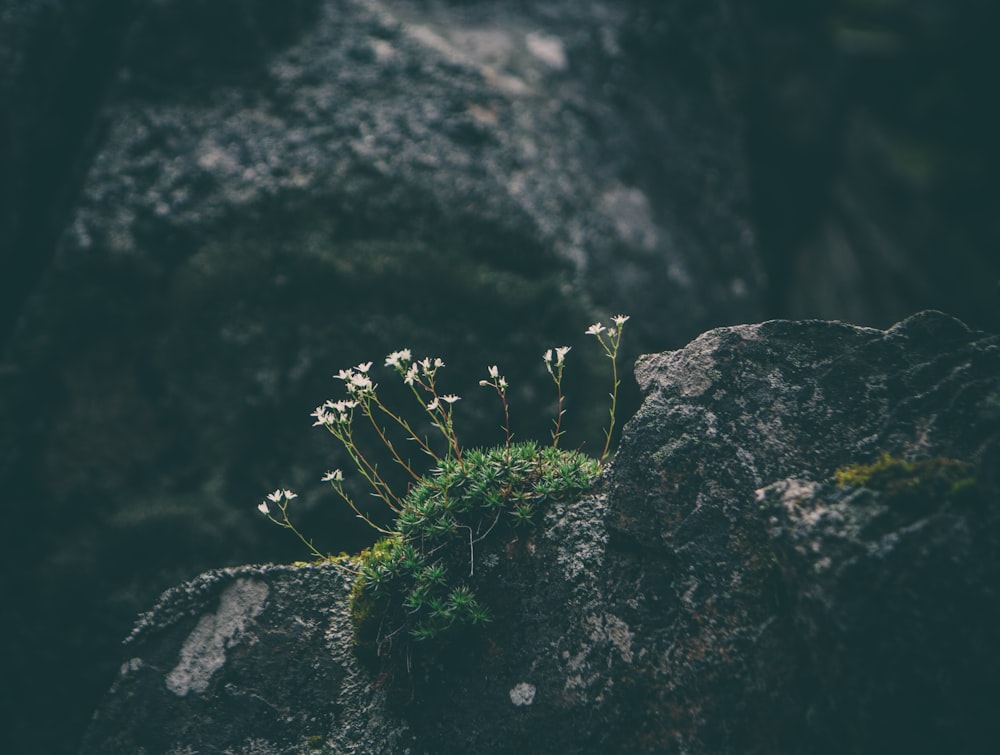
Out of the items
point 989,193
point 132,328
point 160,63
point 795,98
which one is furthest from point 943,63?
point 132,328

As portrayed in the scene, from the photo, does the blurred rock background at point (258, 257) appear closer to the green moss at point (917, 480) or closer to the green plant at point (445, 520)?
the green plant at point (445, 520)

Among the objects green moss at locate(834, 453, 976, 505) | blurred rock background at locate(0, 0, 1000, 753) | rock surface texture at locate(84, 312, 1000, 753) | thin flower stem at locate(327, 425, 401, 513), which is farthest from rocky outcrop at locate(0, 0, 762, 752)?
green moss at locate(834, 453, 976, 505)

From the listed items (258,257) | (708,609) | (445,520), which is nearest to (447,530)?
(445,520)

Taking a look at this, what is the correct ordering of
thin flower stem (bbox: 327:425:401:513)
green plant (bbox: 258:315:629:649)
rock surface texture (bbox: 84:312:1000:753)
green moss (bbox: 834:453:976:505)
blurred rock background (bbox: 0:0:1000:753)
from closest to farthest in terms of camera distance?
1. rock surface texture (bbox: 84:312:1000:753)
2. green moss (bbox: 834:453:976:505)
3. green plant (bbox: 258:315:629:649)
4. thin flower stem (bbox: 327:425:401:513)
5. blurred rock background (bbox: 0:0:1000:753)

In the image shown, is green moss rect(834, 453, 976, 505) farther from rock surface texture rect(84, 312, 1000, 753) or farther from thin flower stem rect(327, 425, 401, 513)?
thin flower stem rect(327, 425, 401, 513)

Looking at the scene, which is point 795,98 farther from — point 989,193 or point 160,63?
point 160,63

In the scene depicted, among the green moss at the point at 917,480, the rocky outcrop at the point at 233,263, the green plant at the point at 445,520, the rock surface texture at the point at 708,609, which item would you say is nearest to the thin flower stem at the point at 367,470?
the green plant at the point at 445,520

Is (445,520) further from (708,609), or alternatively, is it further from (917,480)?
(917,480)
